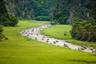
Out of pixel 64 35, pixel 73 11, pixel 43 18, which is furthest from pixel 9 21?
pixel 43 18

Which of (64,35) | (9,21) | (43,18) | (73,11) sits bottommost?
(43,18)

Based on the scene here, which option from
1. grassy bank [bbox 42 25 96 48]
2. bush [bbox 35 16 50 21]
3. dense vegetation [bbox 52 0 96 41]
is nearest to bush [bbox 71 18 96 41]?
grassy bank [bbox 42 25 96 48]

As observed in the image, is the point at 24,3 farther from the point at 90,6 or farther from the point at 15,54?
the point at 15,54

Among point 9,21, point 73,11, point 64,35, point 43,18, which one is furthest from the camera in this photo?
point 43,18

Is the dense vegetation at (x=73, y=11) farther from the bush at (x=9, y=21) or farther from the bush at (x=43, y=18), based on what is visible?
the bush at (x=9, y=21)

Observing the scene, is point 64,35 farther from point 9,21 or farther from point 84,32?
point 9,21

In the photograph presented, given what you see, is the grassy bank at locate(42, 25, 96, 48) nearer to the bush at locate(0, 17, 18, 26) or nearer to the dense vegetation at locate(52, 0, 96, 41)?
the dense vegetation at locate(52, 0, 96, 41)

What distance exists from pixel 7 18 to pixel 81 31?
1708 inches

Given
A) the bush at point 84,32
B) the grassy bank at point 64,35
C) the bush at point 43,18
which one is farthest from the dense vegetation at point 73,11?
the bush at point 84,32

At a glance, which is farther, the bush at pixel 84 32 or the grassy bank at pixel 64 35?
the bush at pixel 84 32

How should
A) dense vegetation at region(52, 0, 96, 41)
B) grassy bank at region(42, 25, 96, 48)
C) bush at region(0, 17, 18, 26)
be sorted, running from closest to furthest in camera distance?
grassy bank at region(42, 25, 96, 48)
bush at region(0, 17, 18, 26)
dense vegetation at region(52, 0, 96, 41)

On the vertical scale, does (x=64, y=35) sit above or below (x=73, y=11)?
above

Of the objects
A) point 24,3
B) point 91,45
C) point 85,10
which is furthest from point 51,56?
point 24,3

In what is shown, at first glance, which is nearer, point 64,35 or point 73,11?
point 64,35
